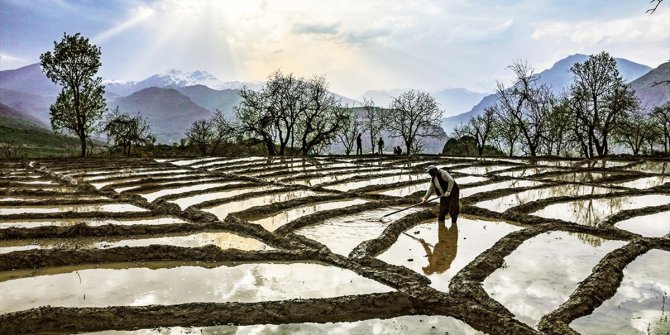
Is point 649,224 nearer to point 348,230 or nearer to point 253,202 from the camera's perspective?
point 348,230

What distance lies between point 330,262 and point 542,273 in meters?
4.06

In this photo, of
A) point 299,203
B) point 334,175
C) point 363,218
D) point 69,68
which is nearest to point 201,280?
point 363,218

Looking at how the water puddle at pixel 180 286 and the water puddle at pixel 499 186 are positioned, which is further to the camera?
the water puddle at pixel 499 186

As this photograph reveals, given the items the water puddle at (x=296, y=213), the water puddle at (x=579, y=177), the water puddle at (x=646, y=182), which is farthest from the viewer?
the water puddle at (x=579, y=177)

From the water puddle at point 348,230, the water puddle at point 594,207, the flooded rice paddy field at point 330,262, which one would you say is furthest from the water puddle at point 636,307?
the water puddle at point 348,230

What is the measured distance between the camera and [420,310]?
6.78 m

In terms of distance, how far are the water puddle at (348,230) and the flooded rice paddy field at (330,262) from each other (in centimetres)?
7

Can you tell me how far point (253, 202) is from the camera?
15.4m

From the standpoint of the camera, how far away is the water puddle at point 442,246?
8.58 meters

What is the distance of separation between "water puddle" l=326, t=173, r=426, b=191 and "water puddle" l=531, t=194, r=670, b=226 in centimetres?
735

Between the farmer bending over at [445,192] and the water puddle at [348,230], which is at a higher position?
the farmer bending over at [445,192]

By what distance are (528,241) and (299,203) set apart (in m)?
7.36

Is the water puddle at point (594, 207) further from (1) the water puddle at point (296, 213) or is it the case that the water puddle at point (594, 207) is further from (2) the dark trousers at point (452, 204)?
(1) the water puddle at point (296, 213)

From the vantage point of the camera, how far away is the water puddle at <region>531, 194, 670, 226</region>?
1304cm
